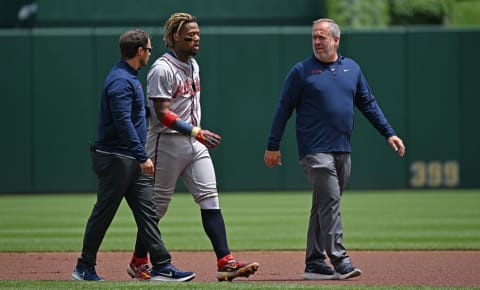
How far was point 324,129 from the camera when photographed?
8422 mm

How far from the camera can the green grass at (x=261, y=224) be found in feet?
37.3

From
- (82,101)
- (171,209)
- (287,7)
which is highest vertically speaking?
(287,7)

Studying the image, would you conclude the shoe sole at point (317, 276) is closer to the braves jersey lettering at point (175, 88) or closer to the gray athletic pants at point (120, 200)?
the gray athletic pants at point (120, 200)

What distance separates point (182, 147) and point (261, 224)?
6.22m

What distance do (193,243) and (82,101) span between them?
29.6 feet

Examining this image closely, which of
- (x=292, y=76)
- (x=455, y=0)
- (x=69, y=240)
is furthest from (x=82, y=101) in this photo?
(x=455, y=0)

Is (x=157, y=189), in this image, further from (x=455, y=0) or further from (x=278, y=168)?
(x=455, y=0)

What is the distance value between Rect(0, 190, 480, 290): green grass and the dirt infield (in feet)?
1.59

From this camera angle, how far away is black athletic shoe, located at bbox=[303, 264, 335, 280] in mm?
8453

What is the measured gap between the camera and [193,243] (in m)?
12.0

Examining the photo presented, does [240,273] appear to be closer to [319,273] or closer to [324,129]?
[319,273]

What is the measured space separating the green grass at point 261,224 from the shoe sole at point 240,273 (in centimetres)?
12

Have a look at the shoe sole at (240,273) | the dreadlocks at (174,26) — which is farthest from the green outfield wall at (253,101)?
the shoe sole at (240,273)

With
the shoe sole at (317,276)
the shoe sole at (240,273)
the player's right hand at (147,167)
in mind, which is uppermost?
the player's right hand at (147,167)
